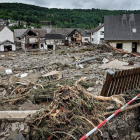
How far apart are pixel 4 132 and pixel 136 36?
19.2m

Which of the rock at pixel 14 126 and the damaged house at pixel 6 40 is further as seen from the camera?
the damaged house at pixel 6 40

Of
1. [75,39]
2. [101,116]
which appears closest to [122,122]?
[101,116]

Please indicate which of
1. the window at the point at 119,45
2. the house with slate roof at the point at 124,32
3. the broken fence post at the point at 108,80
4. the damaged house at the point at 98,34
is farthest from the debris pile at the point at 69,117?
the damaged house at the point at 98,34

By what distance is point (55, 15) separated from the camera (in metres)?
121

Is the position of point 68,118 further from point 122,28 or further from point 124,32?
point 122,28

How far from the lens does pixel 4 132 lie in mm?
3785

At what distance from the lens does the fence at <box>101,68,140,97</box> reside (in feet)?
14.1

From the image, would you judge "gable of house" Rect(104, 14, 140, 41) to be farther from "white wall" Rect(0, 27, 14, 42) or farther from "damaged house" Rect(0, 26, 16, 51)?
"white wall" Rect(0, 27, 14, 42)

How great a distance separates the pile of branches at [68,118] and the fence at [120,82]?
0.76 m

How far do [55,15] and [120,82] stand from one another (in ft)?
413

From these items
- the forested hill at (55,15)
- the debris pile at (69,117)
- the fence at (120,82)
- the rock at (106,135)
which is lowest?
the rock at (106,135)

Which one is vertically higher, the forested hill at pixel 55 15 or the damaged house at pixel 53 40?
the forested hill at pixel 55 15

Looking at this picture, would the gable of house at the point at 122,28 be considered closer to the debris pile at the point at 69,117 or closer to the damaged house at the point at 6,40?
the debris pile at the point at 69,117

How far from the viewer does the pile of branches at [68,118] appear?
274cm
